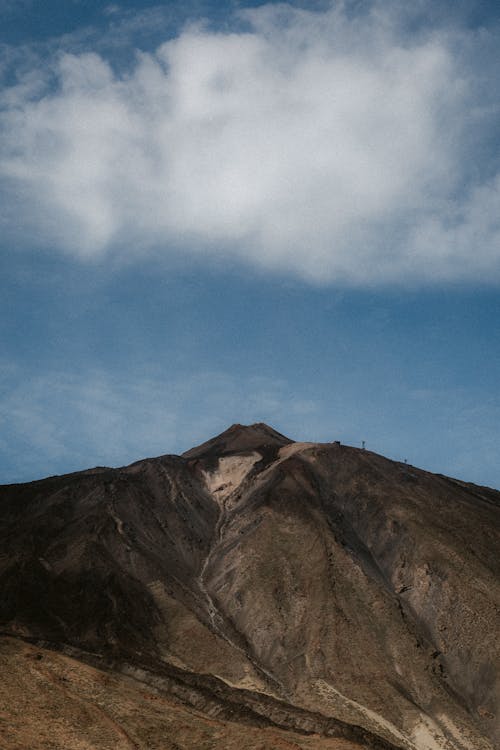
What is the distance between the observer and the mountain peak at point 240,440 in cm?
11712

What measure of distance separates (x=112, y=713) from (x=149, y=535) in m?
48.9

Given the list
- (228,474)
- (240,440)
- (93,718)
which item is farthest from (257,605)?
(240,440)

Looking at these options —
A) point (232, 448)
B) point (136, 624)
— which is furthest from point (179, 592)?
point (232, 448)

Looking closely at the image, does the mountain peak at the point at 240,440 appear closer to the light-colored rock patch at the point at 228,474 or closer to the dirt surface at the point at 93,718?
the light-colored rock patch at the point at 228,474

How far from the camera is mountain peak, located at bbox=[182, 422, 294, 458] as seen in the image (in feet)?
384

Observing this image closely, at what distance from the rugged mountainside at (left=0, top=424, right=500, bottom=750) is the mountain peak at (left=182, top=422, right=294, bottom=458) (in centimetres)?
1078

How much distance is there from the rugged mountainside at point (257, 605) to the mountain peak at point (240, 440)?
424 inches

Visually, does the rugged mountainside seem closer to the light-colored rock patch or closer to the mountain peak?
the light-colored rock patch

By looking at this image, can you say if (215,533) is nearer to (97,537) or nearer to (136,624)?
(97,537)

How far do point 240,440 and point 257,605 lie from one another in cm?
5107

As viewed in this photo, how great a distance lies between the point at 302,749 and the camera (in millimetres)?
33969

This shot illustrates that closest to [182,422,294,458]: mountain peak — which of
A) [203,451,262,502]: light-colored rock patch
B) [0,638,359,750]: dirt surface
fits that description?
[203,451,262,502]: light-colored rock patch

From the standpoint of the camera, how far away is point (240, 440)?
12100 centimetres

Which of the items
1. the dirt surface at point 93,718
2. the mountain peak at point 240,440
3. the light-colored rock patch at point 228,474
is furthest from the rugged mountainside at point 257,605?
the mountain peak at point 240,440
